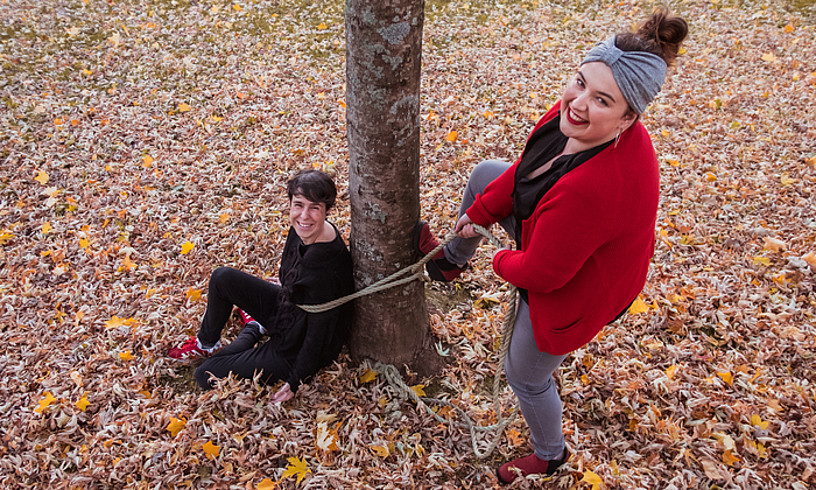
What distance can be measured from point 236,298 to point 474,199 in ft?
4.85

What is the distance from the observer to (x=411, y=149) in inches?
90.4

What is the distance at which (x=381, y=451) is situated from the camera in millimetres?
2580

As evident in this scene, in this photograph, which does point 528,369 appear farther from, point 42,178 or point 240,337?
point 42,178

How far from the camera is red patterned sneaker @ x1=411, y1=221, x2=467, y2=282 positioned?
2.55 meters

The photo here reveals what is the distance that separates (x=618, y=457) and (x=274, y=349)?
191 centimetres

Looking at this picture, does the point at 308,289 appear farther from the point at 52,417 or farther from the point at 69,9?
the point at 69,9

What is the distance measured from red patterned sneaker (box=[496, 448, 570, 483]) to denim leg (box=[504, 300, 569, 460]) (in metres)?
0.03

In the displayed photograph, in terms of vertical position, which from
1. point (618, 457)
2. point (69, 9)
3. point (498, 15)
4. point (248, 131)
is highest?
point (69, 9)

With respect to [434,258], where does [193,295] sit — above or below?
below

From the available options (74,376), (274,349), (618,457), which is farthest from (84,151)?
(618,457)

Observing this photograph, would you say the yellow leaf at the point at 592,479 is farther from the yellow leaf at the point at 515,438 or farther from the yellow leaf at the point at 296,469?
the yellow leaf at the point at 296,469

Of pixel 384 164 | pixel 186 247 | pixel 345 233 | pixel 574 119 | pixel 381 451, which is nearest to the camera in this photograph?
pixel 574 119

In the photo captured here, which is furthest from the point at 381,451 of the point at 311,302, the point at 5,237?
the point at 5,237

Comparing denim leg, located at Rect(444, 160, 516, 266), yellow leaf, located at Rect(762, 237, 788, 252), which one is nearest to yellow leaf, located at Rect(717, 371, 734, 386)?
yellow leaf, located at Rect(762, 237, 788, 252)
